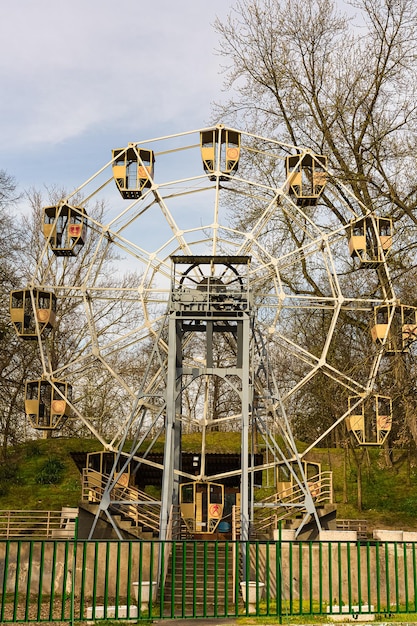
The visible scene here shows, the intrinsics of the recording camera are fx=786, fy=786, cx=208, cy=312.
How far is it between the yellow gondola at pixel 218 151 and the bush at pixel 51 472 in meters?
18.6

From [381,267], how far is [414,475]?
15579 millimetres

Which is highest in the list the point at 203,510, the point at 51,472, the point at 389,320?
the point at 389,320

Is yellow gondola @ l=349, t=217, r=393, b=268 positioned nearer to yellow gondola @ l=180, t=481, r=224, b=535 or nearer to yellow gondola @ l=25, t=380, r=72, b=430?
yellow gondola @ l=180, t=481, r=224, b=535

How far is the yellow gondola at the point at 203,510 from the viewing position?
94.3ft

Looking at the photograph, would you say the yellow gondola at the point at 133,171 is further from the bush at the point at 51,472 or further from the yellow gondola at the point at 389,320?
the bush at the point at 51,472

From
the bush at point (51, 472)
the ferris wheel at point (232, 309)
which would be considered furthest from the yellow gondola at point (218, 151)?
the bush at point (51, 472)

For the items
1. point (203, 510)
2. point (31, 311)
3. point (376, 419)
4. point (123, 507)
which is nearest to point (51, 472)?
point (123, 507)

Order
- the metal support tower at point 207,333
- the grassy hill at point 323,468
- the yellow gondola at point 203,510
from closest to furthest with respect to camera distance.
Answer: the metal support tower at point 207,333 < the yellow gondola at point 203,510 < the grassy hill at point 323,468

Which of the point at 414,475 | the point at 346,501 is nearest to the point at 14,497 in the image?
the point at 346,501

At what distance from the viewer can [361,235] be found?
95.5 ft

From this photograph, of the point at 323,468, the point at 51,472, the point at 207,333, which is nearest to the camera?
the point at 207,333

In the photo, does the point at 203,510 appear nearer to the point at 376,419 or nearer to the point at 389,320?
the point at 376,419

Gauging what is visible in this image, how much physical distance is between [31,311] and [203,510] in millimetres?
9683

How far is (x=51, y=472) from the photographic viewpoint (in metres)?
40.8
